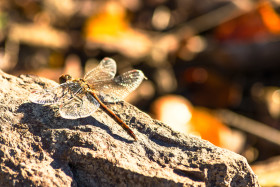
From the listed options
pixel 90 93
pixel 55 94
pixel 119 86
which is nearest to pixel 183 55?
pixel 119 86

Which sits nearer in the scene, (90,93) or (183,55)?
(90,93)

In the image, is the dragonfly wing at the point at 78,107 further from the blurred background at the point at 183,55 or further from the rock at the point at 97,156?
Answer: the blurred background at the point at 183,55

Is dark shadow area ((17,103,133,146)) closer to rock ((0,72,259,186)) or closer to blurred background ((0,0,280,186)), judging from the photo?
rock ((0,72,259,186))

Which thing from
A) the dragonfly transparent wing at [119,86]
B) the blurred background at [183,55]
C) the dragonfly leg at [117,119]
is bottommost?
the dragonfly leg at [117,119]

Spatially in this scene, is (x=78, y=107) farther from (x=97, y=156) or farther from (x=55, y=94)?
(x=97, y=156)

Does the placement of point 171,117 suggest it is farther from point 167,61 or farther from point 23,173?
point 23,173

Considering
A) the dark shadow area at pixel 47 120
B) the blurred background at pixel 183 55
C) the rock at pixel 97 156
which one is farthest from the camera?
the blurred background at pixel 183 55

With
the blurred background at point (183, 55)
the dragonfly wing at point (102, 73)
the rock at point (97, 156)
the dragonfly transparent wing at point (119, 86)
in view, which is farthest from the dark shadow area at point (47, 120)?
the blurred background at point (183, 55)
